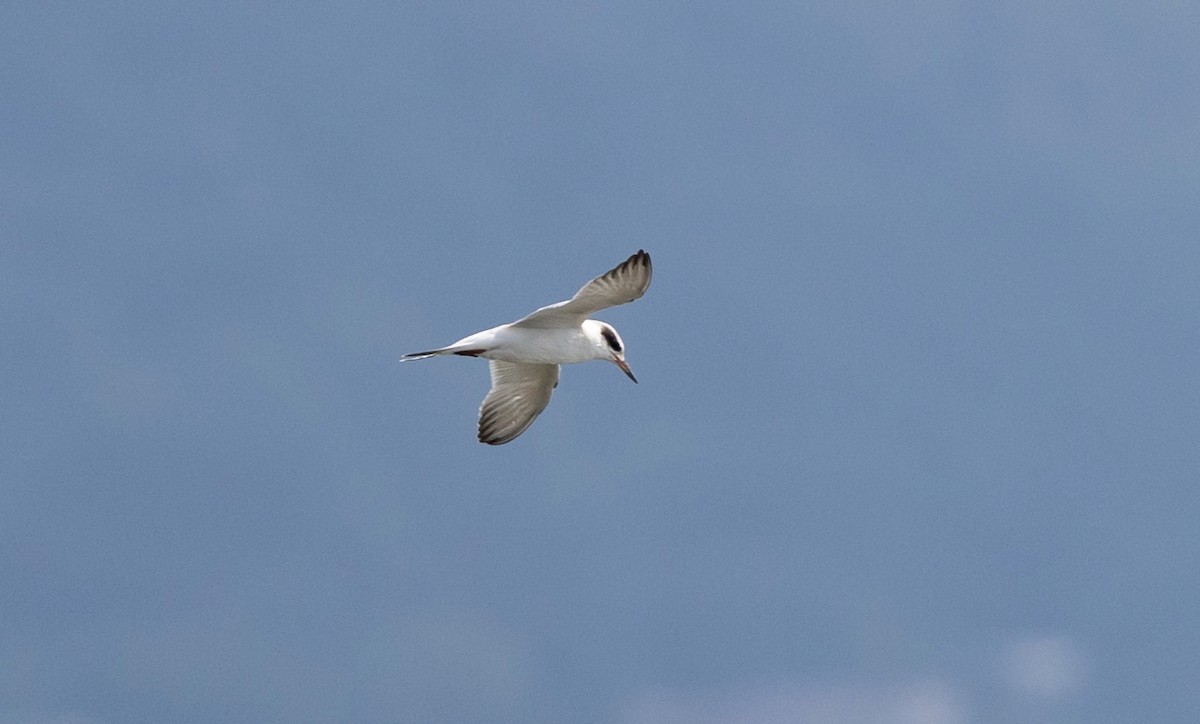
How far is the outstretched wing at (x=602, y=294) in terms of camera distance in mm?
20234

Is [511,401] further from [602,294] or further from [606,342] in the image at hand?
[602,294]

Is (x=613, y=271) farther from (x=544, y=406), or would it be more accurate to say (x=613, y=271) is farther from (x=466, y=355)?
(x=544, y=406)

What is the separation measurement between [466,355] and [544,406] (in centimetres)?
259

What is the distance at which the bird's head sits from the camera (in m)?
22.4

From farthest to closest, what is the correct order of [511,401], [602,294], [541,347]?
1. [511,401]
2. [541,347]
3. [602,294]

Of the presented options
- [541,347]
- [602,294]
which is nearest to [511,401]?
[541,347]

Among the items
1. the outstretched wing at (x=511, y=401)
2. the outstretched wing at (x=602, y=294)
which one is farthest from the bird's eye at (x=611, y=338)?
the outstretched wing at (x=511, y=401)

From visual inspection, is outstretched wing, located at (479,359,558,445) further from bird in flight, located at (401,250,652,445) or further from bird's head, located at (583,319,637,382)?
bird's head, located at (583,319,637,382)

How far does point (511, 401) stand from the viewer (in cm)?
2434

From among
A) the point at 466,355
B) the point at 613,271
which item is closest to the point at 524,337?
the point at 466,355

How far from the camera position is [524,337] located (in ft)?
72.8

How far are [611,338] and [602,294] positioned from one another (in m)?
1.85

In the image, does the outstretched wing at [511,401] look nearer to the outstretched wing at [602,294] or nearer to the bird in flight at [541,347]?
the bird in flight at [541,347]

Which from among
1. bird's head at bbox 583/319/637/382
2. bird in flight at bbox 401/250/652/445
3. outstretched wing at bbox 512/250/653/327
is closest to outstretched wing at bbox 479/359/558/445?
bird in flight at bbox 401/250/652/445
